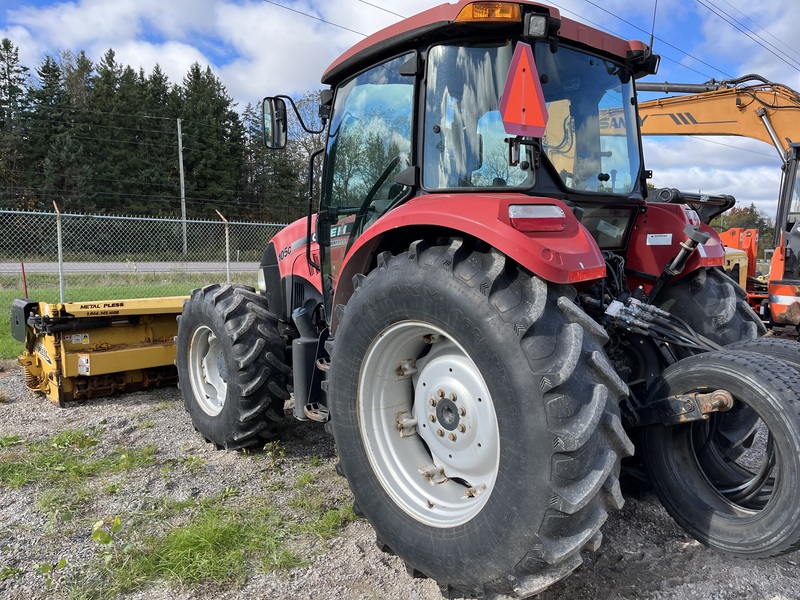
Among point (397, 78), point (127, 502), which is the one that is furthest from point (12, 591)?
point (397, 78)

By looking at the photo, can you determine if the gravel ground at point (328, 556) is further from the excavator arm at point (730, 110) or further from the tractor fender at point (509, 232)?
the excavator arm at point (730, 110)

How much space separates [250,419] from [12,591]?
1.52 meters

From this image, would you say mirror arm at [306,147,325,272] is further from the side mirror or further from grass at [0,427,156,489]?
grass at [0,427,156,489]

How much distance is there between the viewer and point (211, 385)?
4.27m

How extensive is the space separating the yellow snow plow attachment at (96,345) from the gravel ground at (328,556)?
1.27 m

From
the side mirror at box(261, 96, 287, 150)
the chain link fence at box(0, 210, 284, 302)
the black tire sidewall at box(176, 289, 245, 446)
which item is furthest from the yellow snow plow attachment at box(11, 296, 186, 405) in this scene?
the chain link fence at box(0, 210, 284, 302)

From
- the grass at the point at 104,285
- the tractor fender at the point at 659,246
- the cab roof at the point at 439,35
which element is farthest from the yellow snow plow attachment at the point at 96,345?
the grass at the point at 104,285

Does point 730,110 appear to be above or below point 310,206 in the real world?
above

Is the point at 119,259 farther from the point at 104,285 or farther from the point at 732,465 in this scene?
the point at 732,465

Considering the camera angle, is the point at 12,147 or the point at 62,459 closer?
the point at 62,459

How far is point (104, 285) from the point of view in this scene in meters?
12.2

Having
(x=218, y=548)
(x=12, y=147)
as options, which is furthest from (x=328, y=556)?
(x=12, y=147)

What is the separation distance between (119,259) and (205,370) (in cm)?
1088

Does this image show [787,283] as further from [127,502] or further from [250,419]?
[127,502]
